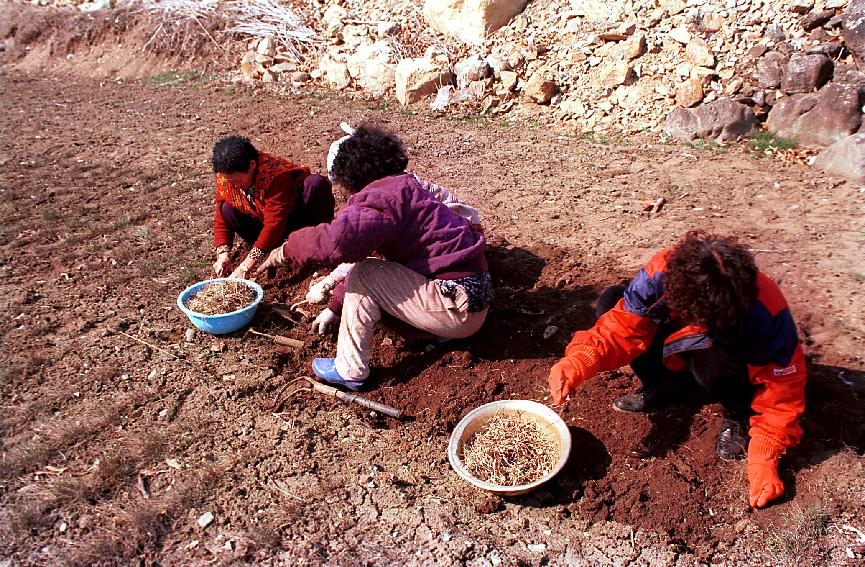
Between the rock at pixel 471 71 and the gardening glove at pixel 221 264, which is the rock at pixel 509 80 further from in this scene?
the gardening glove at pixel 221 264

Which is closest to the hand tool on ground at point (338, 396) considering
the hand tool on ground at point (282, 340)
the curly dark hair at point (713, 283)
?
the hand tool on ground at point (282, 340)

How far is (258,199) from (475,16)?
597 cm

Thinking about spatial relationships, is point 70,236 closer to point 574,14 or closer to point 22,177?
point 22,177

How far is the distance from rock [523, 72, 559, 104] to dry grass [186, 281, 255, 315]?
4.84m

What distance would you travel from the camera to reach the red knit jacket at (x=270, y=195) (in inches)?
152

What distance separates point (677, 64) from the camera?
23.1 feet

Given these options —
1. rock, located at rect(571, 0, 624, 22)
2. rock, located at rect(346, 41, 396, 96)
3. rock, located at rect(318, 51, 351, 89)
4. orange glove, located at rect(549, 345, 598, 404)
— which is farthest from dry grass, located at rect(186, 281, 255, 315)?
rock, located at rect(571, 0, 624, 22)

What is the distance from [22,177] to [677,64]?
22.1 feet

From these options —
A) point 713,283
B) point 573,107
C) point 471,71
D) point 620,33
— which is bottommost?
point 573,107

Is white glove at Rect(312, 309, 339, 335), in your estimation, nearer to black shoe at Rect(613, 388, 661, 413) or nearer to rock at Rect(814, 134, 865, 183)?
black shoe at Rect(613, 388, 661, 413)

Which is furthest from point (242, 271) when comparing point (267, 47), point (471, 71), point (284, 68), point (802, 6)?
point (267, 47)

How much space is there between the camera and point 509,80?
7.78 m

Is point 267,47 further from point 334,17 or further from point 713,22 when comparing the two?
point 713,22

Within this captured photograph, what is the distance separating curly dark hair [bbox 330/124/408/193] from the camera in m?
3.10
